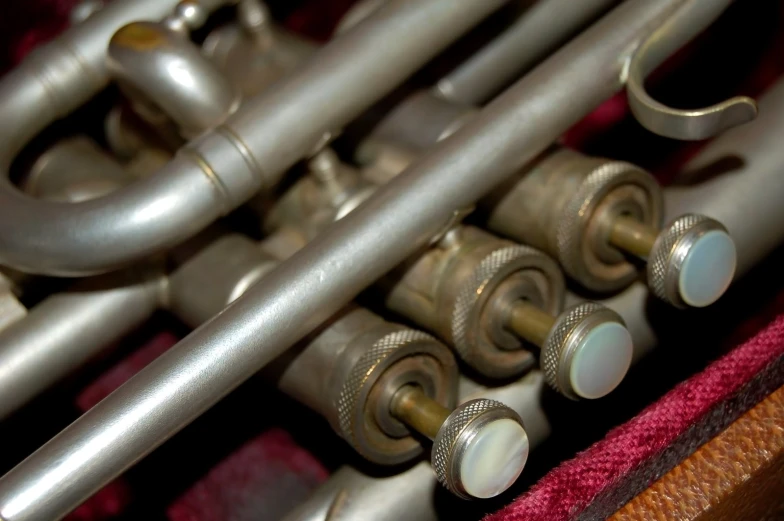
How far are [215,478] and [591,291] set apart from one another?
34 centimetres

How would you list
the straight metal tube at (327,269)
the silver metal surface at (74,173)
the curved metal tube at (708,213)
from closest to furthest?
the straight metal tube at (327,269) < the curved metal tube at (708,213) < the silver metal surface at (74,173)

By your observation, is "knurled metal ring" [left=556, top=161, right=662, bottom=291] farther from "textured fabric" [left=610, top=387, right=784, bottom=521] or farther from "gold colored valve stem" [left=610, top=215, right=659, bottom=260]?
"textured fabric" [left=610, top=387, right=784, bottom=521]

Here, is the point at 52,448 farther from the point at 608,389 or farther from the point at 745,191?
the point at 745,191

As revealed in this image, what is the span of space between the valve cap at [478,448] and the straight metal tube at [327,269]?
0.34ft

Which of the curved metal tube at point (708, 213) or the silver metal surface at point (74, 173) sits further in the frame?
the silver metal surface at point (74, 173)

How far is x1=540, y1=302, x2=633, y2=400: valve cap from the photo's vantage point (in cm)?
53

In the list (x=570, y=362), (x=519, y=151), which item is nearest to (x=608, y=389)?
(x=570, y=362)

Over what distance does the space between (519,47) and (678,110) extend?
0.71ft

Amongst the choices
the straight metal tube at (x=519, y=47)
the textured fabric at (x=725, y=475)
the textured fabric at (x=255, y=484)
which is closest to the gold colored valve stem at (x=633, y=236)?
the textured fabric at (x=725, y=475)

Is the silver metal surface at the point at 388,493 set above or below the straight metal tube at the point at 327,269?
below

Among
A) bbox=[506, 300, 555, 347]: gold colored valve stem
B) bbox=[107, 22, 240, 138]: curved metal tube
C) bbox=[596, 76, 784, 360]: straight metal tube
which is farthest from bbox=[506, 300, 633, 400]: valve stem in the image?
bbox=[107, 22, 240, 138]: curved metal tube

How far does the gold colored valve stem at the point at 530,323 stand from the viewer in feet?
1.83

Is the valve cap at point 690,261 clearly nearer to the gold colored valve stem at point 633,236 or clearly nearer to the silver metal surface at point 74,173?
the gold colored valve stem at point 633,236

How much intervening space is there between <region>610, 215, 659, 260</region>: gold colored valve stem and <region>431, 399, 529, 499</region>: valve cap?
0.46 ft
